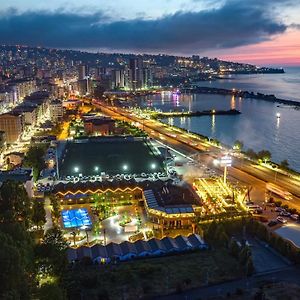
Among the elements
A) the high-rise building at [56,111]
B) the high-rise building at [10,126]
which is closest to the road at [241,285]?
the high-rise building at [10,126]

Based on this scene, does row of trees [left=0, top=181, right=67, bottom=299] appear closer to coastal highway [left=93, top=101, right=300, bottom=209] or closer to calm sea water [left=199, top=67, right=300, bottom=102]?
coastal highway [left=93, top=101, right=300, bottom=209]

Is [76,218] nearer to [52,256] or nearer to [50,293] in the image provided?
[52,256]

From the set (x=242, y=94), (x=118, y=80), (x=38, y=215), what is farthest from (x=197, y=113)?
(x=118, y=80)

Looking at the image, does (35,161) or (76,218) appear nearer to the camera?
(76,218)

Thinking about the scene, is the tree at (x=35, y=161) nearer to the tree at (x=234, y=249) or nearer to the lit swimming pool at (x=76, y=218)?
the lit swimming pool at (x=76, y=218)

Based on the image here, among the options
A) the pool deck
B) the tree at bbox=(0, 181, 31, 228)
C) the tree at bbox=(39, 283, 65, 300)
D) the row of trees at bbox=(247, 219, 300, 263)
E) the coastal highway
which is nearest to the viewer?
the tree at bbox=(39, 283, 65, 300)

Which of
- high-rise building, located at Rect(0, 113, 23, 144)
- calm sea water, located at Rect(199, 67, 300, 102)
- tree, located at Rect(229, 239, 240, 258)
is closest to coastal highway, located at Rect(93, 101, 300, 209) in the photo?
tree, located at Rect(229, 239, 240, 258)

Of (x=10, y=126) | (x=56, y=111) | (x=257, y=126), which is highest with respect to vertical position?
(x=10, y=126)
